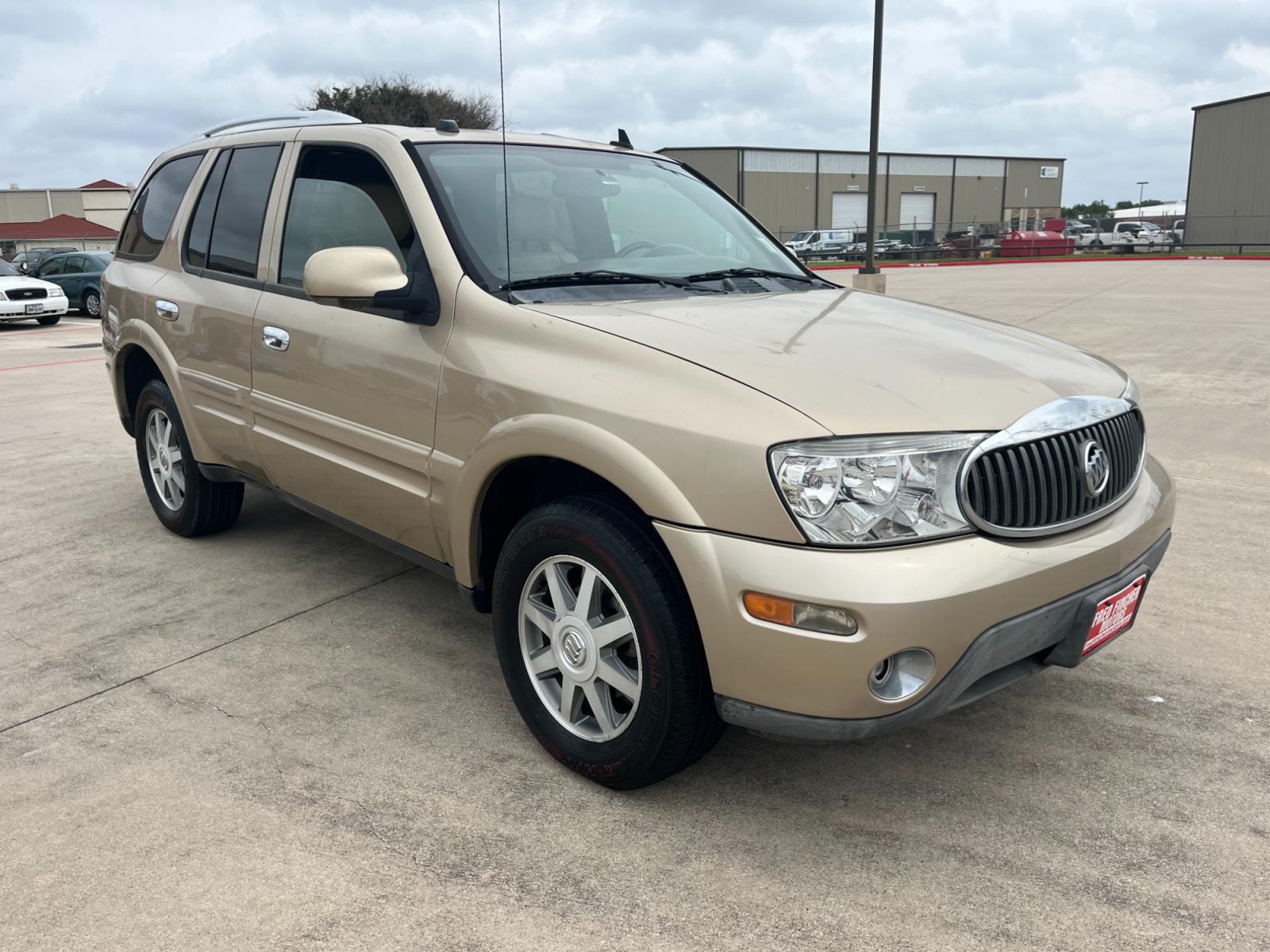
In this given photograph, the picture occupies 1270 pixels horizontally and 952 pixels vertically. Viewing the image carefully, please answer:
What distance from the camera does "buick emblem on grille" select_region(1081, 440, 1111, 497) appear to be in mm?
2596

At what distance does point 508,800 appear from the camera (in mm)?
2793

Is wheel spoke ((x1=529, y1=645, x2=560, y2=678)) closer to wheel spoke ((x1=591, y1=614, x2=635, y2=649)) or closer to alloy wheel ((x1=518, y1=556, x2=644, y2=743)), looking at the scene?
alloy wheel ((x1=518, y1=556, x2=644, y2=743))

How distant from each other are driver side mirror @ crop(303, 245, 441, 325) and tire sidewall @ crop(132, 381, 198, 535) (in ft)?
6.32

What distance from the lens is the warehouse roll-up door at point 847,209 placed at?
7519 centimetres

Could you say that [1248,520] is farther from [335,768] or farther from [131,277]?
[131,277]

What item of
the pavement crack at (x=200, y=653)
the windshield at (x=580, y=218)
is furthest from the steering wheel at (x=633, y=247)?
the pavement crack at (x=200, y=653)

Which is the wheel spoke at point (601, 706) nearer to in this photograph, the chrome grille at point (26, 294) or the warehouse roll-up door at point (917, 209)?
the chrome grille at point (26, 294)

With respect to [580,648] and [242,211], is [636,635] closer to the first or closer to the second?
[580,648]

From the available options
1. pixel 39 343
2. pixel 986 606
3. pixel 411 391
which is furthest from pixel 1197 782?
pixel 39 343

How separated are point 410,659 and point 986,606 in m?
2.16

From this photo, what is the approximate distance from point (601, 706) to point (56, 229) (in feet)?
218

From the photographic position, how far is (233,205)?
432cm

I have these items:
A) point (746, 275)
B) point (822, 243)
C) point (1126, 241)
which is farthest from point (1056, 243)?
point (746, 275)

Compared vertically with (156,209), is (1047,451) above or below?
below
